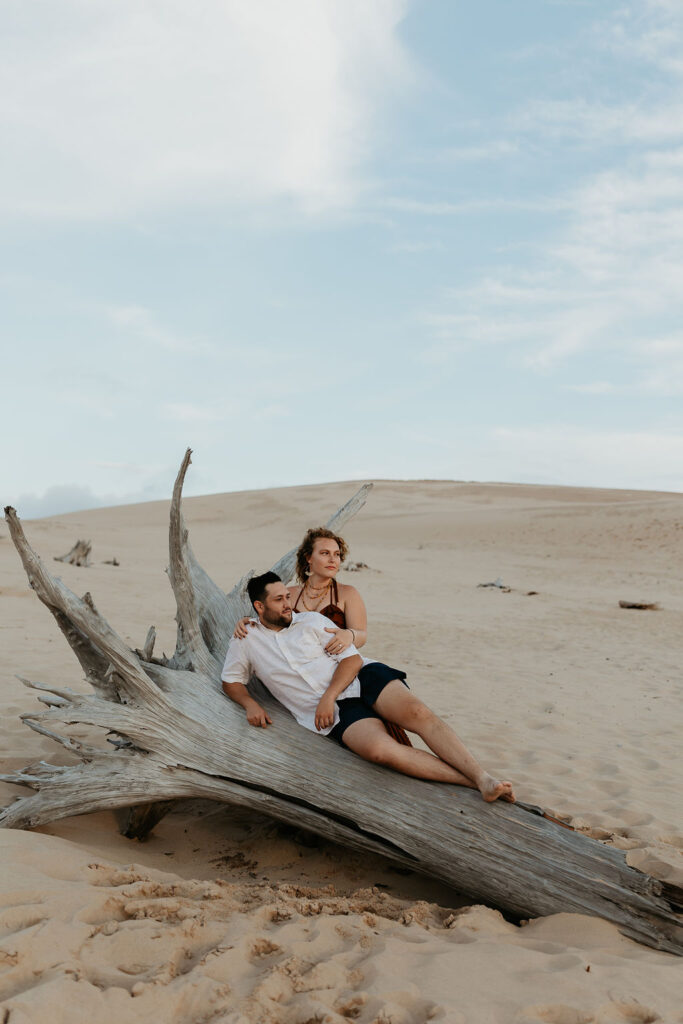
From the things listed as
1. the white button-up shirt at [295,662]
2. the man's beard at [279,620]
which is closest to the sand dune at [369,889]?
the white button-up shirt at [295,662]

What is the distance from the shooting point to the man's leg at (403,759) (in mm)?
3990

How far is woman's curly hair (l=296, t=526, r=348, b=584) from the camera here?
5102mm

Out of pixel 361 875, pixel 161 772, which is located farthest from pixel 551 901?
pixel 161 772

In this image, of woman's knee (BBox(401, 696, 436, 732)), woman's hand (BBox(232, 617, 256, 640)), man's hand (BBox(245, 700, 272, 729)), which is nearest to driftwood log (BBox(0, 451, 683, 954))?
man's hand (BBox(245, 700, 272, 729))

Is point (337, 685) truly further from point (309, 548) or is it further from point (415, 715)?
point (309, 548)

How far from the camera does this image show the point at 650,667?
34.6 feet

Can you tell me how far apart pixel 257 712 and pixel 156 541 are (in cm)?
2637

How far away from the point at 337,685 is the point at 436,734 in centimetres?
59

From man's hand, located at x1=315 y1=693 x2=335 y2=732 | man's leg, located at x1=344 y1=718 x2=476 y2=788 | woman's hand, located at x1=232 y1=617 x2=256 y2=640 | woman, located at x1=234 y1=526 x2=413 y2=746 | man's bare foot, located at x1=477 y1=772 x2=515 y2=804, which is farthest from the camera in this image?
woman, located at x1=234 y1=526 x2=413 y2=746

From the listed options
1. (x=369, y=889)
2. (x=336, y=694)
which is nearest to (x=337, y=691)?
(x=336, y=694)

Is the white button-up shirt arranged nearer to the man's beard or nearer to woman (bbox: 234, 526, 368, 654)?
the man's beard

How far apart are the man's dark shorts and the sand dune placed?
82 cm

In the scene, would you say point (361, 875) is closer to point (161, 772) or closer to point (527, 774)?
point (161, 772)

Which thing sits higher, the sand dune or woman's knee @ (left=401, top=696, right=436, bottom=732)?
woman's knee @ (left=401, top=696, right=436, bottom=732)
